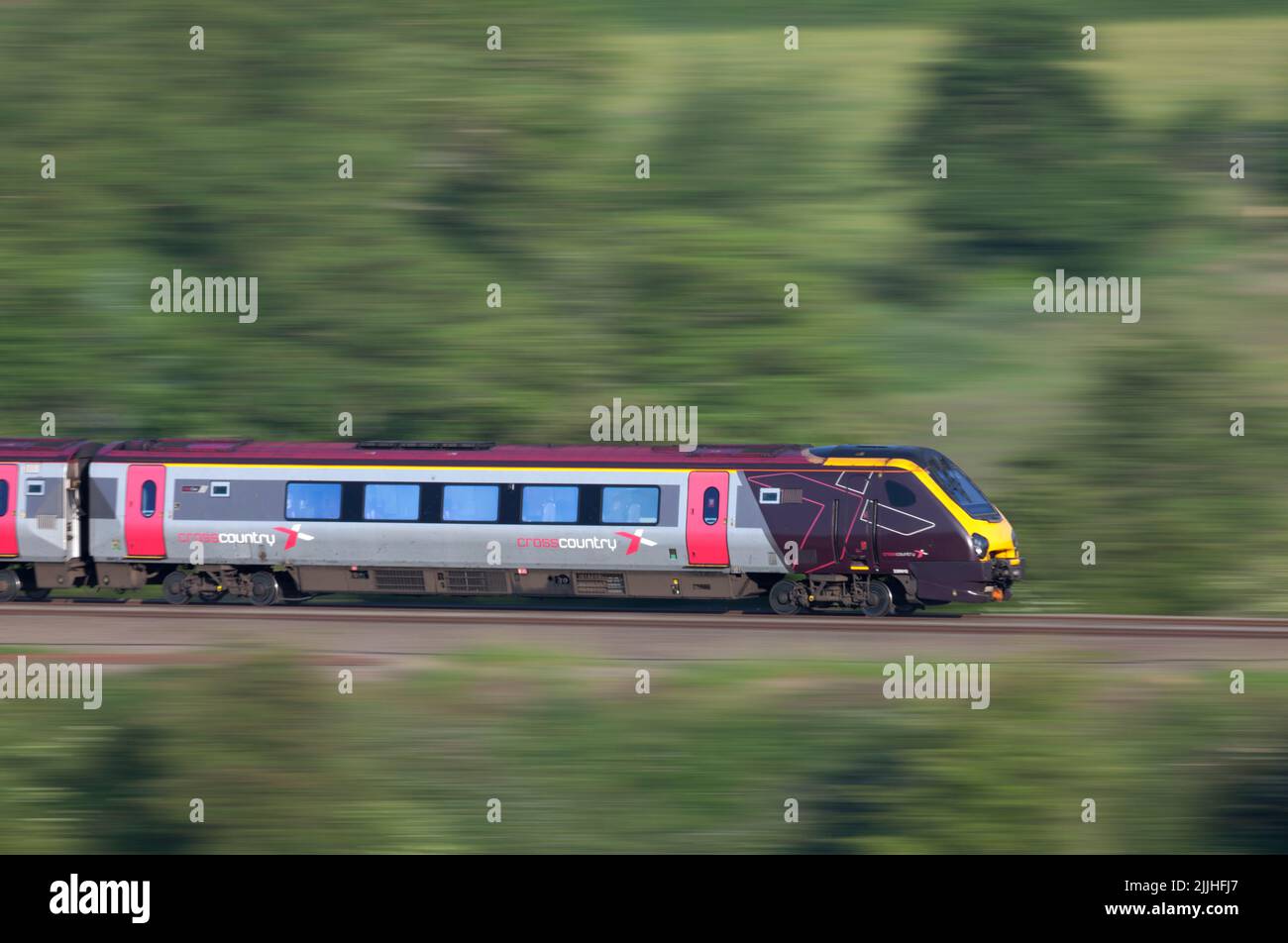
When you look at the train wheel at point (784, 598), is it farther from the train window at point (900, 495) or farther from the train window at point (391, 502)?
the train window at point (391, 502)

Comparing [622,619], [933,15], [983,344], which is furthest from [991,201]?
[622,619]

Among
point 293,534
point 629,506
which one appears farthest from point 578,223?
point 293,534

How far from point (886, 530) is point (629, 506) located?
161 inches

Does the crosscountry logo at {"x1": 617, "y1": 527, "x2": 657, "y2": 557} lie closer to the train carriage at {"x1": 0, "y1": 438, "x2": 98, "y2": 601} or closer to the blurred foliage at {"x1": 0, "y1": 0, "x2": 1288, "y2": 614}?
the blurred foliage at {"x1": 0, "y1": 0, "x2": 1288, "y2": 614}

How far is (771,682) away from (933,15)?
27522 mm

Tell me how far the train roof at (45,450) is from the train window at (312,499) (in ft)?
12.5

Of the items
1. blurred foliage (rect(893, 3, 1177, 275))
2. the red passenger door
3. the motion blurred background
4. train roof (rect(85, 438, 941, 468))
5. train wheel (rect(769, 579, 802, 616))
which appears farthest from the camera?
blurred foliage (rect(893, 3, 1177, 275))

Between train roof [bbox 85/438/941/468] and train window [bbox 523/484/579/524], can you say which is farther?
train window [bbox 523/484/579/524]

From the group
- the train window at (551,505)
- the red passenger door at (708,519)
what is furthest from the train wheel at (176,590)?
the red passenger door at (708,519)

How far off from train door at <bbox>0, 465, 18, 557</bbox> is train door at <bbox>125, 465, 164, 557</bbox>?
1.86 meters

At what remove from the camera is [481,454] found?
25875mm

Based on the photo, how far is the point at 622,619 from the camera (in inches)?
977

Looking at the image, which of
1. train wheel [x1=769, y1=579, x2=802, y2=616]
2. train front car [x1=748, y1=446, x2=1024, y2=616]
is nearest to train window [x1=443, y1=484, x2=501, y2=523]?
train front car [x1=748, y1=446, x2=1024, y2=616]

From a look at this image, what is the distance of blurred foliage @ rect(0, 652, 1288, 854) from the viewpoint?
17.5 meters
